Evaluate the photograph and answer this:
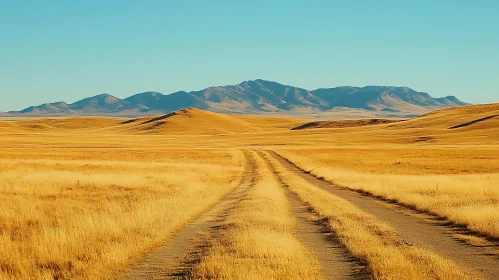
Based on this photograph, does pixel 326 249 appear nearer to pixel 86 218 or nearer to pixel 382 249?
pixel 382 249

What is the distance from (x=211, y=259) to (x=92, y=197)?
15.0 meters

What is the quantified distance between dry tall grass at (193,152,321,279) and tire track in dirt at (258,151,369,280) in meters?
0.26

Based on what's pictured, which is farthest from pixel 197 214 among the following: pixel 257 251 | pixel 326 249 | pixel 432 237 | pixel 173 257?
pixel 432 237

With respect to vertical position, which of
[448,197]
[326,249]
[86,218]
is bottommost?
[448,197]

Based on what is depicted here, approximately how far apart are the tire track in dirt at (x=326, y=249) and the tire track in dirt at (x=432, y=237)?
222 cm

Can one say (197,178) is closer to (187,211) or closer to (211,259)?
(187,211)

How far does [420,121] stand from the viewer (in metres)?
178

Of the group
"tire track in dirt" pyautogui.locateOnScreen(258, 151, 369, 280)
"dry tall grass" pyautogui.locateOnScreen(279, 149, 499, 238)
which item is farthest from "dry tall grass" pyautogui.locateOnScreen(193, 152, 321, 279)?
"dry tall grass" pyautogui.locateOnScreen(279, 149, 499, 238)

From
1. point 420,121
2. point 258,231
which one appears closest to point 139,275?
point 258,231

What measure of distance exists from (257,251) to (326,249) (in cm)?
190

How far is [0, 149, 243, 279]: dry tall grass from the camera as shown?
38.1ft

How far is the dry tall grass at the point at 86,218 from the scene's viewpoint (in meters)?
→ 11.6

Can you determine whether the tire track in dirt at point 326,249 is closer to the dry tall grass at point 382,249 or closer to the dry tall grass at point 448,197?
the dry tall grass at point 382,249

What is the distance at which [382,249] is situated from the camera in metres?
12.9
